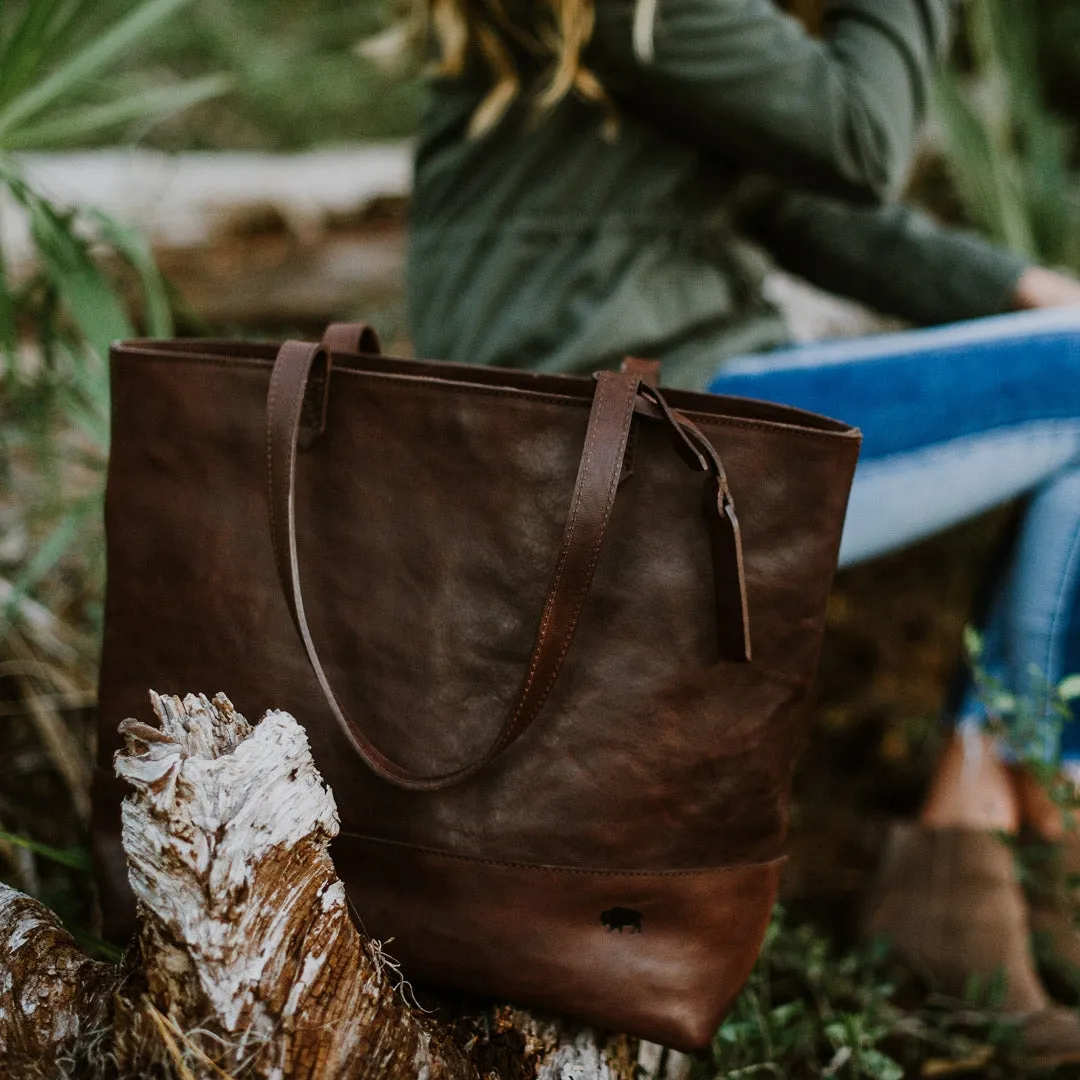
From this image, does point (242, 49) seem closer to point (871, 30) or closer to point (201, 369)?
point (871, 30)

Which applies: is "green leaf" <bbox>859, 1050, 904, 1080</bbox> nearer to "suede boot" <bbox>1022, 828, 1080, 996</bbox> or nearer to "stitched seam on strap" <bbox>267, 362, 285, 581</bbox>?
"suede boot" <bbox>1022, 828, 1080, 996</bbox>

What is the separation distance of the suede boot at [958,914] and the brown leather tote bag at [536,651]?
0.59 m

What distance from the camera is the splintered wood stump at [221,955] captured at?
0.71 metres

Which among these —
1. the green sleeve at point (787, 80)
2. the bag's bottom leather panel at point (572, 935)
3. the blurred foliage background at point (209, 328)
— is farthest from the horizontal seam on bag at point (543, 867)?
the green sleeve at point (787, 80)

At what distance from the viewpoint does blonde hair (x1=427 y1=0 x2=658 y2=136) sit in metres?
1.22

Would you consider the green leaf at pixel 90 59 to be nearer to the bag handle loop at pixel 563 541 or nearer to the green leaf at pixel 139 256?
the green leaf at pixel 139 256

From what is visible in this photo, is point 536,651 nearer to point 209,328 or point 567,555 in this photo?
point 567,555

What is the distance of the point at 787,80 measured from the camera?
1.25 m

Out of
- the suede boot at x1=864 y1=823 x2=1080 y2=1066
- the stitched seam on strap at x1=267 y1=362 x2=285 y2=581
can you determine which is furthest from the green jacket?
the suede boot at x1=864 y1=823 x2=1080 y2=1066

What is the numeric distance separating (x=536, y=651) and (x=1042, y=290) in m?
1.03

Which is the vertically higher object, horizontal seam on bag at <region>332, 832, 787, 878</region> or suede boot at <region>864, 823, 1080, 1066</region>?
horizontal seam on bag at <region>332, 832, 787, 878</region>

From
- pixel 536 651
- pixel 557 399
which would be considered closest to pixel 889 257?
pixel 557 399

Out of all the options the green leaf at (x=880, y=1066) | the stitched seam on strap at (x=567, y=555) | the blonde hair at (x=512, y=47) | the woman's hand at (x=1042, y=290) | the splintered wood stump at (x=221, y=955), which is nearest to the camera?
the splintered wood stump at (x=221, y=955)

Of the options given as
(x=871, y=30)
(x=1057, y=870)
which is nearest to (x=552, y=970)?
(x=1057, y=870)
